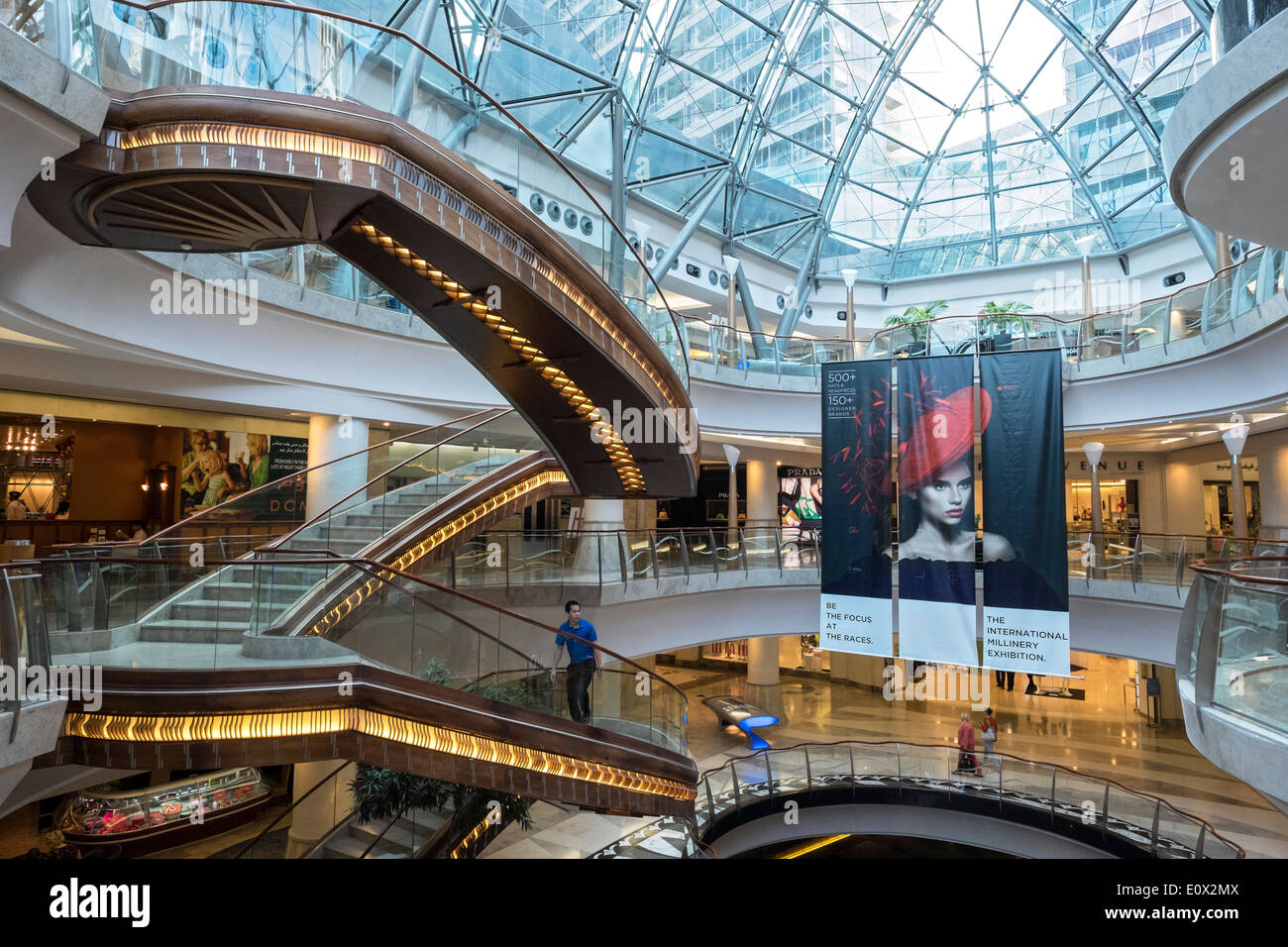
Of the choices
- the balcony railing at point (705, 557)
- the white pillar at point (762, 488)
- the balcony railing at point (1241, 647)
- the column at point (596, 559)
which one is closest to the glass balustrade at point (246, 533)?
the balcony railing at point (705, 557)

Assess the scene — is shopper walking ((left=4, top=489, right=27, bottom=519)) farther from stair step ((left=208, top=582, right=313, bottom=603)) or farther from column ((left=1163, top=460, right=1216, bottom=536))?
column ((left=1163, top=460, right=1216, bottom=536))

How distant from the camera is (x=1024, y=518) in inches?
572

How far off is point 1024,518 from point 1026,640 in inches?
92.3

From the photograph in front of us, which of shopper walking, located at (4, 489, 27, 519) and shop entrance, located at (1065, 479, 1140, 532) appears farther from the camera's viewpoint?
shop entrance, located at (1065, 479, 1140, 532)

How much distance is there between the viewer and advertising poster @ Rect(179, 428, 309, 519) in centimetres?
1577

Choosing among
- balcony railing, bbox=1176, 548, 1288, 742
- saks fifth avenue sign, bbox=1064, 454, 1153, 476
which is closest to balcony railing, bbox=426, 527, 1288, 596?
balcony railing, bbox=1176, 548, 1288, 742

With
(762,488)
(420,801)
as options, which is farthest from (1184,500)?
(420,801)

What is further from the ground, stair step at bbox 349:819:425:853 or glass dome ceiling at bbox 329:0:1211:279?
glass dome ceiling at bbox 329:0:1211:279

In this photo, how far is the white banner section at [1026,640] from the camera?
1380 centimetres

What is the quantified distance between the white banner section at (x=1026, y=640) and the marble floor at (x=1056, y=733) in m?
5.26

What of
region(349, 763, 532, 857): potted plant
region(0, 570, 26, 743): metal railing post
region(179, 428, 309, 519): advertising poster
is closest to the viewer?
region(0, 570, 26, 743): metal railing post

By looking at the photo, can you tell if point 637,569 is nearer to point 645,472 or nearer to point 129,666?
point 645,472

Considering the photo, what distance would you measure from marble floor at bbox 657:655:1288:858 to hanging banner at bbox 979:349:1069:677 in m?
5.71
